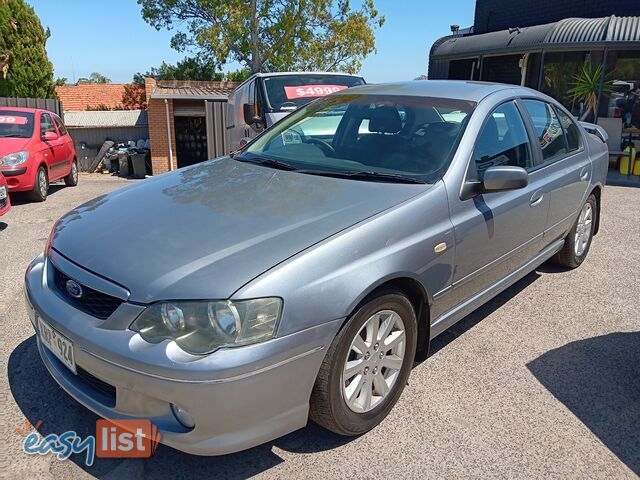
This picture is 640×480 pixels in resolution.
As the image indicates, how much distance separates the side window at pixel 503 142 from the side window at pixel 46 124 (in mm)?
8228

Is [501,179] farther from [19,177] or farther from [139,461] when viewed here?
[19,177]

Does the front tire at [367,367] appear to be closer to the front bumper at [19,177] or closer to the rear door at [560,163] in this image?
the rear door at [560,163]

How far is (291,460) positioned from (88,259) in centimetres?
133

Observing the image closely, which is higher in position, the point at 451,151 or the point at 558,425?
the point at 451,151

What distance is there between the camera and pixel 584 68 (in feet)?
42.9

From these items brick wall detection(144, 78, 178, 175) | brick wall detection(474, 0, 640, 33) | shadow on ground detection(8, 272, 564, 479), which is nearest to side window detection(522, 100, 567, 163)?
shadow on ground detection(8, 272, 564, 479)

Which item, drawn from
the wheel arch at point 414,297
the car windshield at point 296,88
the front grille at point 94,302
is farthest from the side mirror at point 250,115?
the front grille at point 94,302

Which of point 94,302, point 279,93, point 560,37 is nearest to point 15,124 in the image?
point 279,93

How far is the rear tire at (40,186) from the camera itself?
335 inches

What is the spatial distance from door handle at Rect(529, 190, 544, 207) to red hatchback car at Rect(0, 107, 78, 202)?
722 cm

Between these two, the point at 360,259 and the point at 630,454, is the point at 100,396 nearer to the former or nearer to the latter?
the point at 360,259

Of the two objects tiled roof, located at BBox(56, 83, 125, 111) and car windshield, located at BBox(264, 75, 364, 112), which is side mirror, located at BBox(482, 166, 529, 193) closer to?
car windshield, located at BBox(264, 75, 364, 112)

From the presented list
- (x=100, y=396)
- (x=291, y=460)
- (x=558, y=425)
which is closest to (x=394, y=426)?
(x=291, y=460)

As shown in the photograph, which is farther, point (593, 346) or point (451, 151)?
point (593, 346)
